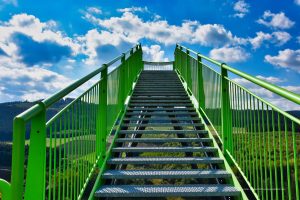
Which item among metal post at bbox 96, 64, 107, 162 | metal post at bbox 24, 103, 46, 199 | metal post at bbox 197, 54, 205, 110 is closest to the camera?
metal post at bbox 24, 103, 46, 199

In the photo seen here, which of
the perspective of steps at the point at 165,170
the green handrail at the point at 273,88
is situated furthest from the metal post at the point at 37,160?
the green handrail at the point at 273,88

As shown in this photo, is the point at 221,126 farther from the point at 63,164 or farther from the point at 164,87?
the point at 164,87

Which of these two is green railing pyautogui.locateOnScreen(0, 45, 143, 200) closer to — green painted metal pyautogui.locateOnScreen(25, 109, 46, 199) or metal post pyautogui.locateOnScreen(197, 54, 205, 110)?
green painted metal pyautogui.locateOnScreen(25, 109, 46, 199)

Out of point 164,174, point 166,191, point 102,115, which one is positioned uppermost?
point 102,115

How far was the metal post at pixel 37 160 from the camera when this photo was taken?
2.12m

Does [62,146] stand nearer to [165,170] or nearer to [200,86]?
[165,170]

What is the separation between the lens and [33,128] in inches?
87.4

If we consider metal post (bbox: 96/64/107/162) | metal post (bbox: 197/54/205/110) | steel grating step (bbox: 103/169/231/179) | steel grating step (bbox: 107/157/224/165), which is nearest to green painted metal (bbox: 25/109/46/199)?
steel grating step (bbox: 103/169/231/179)

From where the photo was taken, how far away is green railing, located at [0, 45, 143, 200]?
1.79 metres

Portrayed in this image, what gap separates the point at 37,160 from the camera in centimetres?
216

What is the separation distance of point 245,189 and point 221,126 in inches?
47.4

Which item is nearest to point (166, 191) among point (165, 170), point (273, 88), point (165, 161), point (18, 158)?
point (165, 170)

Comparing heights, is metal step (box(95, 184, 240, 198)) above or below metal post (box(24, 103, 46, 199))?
below

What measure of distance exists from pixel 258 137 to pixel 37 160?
2.21m
